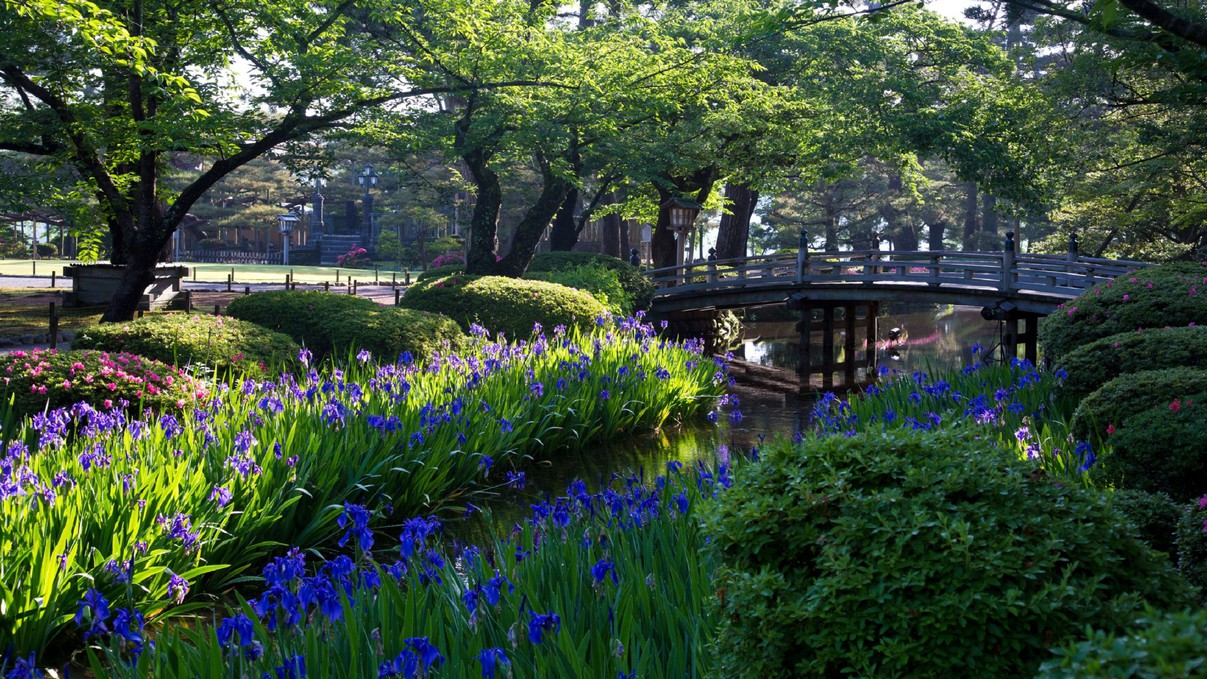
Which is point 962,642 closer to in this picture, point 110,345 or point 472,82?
point 110,345

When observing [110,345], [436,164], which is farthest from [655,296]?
[436,164]

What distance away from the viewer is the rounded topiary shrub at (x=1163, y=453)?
250 inches

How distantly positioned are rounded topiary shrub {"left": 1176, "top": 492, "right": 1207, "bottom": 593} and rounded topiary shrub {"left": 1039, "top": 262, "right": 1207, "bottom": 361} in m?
7.09

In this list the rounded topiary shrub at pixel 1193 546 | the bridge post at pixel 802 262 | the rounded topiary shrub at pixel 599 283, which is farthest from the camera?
the bridge post at pixel 802 262

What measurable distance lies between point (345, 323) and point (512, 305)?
13.3 feet

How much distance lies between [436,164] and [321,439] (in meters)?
51.8

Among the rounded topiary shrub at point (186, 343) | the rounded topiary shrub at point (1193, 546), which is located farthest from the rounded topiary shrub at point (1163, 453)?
the rounded topiary shrub at point (186, 343)

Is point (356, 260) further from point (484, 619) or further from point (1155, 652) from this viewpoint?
point (1155, 652)

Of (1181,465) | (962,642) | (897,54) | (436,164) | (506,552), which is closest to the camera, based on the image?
(962,642)

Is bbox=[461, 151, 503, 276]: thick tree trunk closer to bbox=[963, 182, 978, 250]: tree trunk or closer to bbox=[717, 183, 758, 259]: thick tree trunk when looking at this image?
bbox=[717, 183, 758, 259]: thick tree trunk

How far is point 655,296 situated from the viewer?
86.1ft

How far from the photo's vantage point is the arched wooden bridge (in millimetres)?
19844

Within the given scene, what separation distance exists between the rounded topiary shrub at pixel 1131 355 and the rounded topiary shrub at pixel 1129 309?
1575mm

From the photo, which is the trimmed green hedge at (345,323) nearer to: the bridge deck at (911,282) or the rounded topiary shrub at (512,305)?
the rounded topiary shrub at (512,305)
